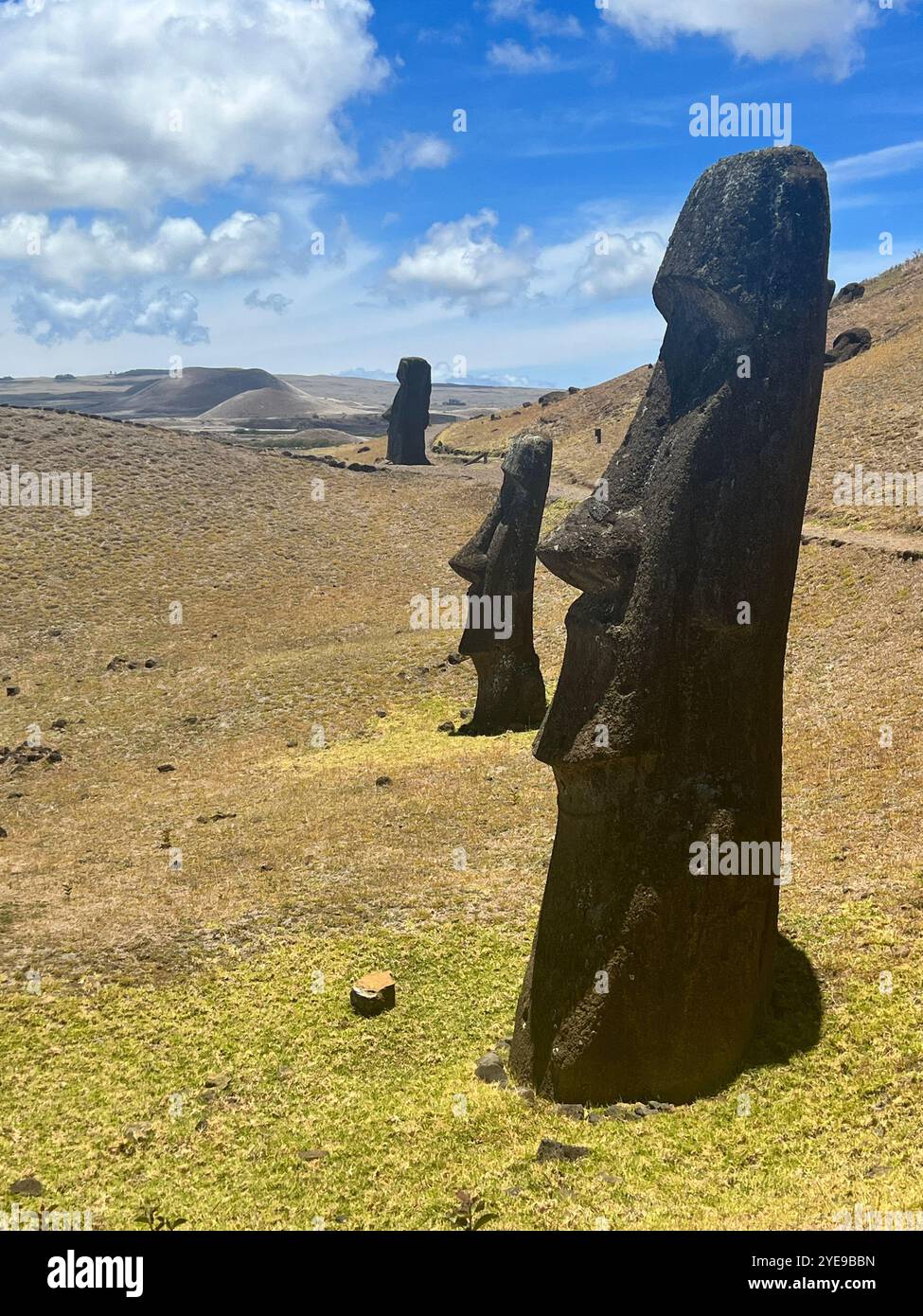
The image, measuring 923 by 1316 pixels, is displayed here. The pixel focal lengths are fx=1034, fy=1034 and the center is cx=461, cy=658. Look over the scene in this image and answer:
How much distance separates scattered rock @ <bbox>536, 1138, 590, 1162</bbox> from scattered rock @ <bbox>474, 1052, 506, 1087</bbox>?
1248 millimetres

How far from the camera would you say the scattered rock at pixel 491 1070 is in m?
8.82

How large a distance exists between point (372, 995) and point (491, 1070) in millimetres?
1724

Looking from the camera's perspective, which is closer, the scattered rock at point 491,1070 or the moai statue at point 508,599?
the scattered rock at point 491,1070

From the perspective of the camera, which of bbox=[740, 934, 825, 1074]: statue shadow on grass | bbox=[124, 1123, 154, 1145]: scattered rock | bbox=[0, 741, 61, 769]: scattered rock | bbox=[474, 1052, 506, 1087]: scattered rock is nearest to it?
bbox=[740, 934, 825, 1074]: statue shadow on grass

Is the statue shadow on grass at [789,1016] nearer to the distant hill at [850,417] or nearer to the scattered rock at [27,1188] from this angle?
the scattered rock at [27,1188]

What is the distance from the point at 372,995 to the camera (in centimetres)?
1020

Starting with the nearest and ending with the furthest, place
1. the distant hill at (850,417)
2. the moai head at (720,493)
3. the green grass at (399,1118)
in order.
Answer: the green grass at (399,1118)
the moai head at (720,493)
the distant hill at (850,417)

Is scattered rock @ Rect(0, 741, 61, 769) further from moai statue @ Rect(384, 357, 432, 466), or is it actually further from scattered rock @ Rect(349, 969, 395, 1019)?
moai statue @ Rect(384, 357, 432, 466)

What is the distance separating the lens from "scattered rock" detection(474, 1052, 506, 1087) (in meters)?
8.82

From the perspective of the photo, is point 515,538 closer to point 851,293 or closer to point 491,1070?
point 491,1070

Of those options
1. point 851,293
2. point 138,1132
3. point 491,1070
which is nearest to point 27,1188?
point 138,1132

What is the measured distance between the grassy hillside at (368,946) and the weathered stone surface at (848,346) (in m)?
27.4

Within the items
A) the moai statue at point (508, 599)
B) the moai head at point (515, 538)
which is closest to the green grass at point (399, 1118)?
the moai statue at point (508, 599)

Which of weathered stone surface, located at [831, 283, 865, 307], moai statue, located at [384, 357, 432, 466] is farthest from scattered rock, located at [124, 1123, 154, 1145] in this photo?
weathered stone surface, located at [831, 283, 865, 307]
